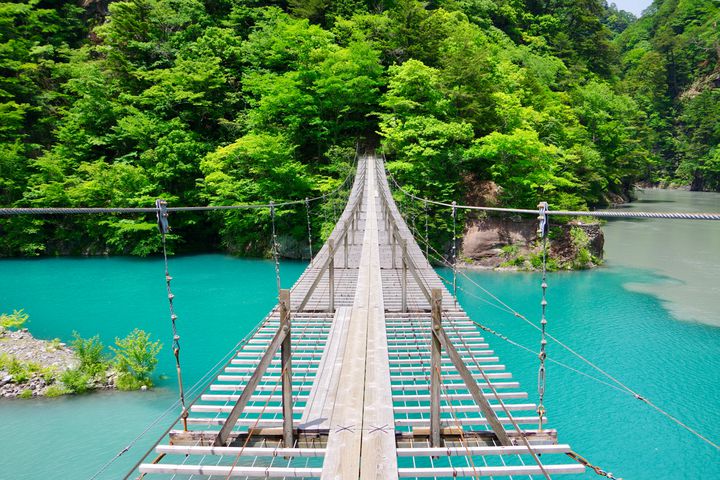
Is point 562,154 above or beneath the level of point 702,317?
above

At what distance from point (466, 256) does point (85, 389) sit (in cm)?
1126

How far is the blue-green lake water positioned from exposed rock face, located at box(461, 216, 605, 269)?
72cm

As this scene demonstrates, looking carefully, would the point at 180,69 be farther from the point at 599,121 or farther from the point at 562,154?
the point at 599,121

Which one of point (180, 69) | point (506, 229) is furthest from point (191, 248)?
point (506, 229)

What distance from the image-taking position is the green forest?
14.0 meters

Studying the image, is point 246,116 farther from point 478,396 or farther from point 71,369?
point 478,396

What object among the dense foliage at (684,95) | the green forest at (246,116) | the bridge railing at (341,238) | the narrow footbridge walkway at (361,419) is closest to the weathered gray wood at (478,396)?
the narrow footbridge walkway at (361,419)

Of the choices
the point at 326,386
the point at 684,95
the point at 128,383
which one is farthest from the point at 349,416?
the point at 684,95

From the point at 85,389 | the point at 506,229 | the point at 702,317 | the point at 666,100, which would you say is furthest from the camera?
the point at 666,100

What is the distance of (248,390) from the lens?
2.04 metres

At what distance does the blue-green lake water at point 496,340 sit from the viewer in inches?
216

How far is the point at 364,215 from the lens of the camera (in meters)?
10.2

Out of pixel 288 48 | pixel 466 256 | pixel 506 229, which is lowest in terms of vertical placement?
pixel 466 256

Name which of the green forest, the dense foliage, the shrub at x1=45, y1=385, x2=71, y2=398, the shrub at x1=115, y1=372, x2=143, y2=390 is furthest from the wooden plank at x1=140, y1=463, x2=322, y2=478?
the dense foliage
